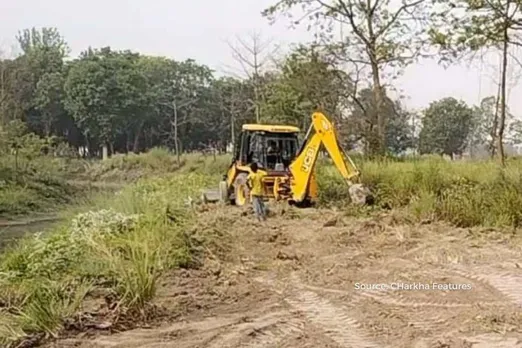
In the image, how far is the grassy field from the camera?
6.13 meters

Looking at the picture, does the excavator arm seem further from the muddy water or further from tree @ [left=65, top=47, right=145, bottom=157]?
tree @ [left=65, top=47, right=145, bottom=157]

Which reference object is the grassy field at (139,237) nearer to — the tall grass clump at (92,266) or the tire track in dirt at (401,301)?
the tall grass clump at (92,266)

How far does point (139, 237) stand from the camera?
851cm

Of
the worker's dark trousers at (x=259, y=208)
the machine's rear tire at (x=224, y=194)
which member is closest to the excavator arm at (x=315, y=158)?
the worker's dark trousers at (x=259, y=208)

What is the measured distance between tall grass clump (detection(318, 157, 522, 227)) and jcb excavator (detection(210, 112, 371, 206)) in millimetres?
647

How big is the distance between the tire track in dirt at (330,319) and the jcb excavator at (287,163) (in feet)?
21.2

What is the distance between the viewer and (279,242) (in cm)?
1060

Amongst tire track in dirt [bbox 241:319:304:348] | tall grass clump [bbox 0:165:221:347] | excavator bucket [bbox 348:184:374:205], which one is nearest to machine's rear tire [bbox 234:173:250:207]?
excavator bucket [bbox 348:184:374:205]

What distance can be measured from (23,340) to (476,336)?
132 inches

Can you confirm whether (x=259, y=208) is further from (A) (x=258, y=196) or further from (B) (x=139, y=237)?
(B) (x=139, y=237)

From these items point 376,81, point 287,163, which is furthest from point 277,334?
point 376,81

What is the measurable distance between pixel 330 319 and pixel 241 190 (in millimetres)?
9781

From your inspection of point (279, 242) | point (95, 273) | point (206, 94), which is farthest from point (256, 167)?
point (206, 94)

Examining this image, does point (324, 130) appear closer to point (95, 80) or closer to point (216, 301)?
point (216, 301)
